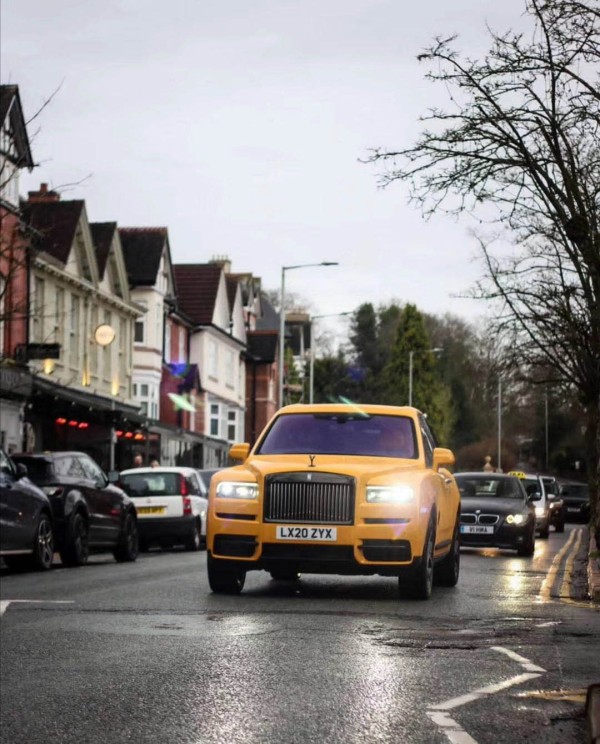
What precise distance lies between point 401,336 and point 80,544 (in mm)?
102454

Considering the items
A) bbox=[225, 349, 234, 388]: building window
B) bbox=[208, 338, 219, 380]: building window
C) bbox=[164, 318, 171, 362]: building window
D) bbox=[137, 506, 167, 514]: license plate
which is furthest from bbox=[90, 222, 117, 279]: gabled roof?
bbox=[225, 349, 234, 388]: building window

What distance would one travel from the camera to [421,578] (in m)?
14.6

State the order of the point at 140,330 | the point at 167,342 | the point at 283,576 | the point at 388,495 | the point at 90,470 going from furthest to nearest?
the point at 167,342 → the point at 140,330 → the point at 90,470 → the point at 283,576 → the point at 388,495

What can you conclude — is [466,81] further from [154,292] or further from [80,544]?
[154,292]

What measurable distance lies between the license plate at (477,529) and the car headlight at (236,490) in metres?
11.5

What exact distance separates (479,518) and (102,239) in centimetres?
2955

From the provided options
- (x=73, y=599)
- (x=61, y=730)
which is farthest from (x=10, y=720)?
(x=73, y=599)

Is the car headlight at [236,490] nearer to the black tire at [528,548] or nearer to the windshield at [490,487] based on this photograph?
the black tire at [528,548]

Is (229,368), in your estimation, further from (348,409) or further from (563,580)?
(348,409)

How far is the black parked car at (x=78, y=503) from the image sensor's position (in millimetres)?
22266

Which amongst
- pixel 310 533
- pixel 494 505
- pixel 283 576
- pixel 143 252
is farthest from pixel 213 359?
pixel 310 533

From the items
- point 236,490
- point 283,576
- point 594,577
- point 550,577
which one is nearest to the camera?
point 236,490

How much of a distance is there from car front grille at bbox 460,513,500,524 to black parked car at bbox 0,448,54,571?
303 inches

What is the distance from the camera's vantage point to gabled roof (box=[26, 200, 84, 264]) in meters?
46.5
